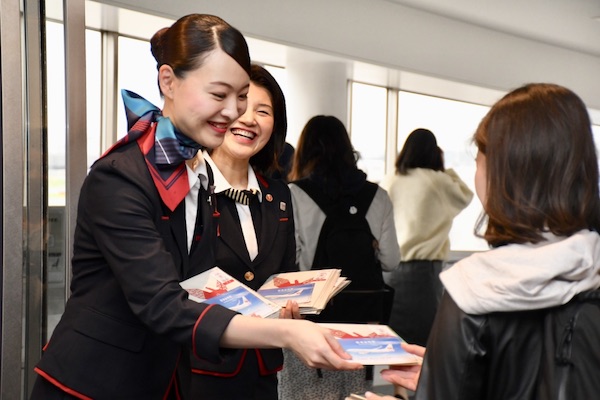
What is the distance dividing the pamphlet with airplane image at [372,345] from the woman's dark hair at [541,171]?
347mm

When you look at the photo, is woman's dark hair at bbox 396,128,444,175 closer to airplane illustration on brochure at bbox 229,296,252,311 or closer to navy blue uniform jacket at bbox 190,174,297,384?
navy blue uniform jacket at bbox 190,174,297,384

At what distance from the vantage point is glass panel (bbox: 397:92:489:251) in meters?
9.30

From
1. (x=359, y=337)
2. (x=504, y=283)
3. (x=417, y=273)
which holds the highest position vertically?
(x=504, y=283)

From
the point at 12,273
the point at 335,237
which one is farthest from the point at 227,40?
the point at 335,237

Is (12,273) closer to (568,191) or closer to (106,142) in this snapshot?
(568,191)

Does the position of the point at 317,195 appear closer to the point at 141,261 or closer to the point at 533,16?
the point at 141,261

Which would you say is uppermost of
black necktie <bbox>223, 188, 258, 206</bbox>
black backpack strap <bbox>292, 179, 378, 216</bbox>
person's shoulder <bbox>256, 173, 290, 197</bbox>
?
person's shoulder <bbox>256, 173, 290, 197</bbox>

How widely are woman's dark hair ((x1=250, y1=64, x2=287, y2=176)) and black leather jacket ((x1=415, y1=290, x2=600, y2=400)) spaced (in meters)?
1.36

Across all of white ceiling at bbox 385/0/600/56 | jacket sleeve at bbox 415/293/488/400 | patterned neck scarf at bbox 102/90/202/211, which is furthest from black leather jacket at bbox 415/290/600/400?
white ceiling at bbox 385/0/600/56

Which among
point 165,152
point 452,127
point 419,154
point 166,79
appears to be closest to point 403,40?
point 419,154

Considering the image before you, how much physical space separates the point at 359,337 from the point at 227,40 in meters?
0.69

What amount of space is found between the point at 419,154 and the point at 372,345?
4078mm

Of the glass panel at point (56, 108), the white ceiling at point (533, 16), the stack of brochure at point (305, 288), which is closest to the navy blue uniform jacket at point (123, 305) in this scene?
the stack of brochure at point (305, 288)

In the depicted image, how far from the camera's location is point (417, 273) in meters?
5.80
